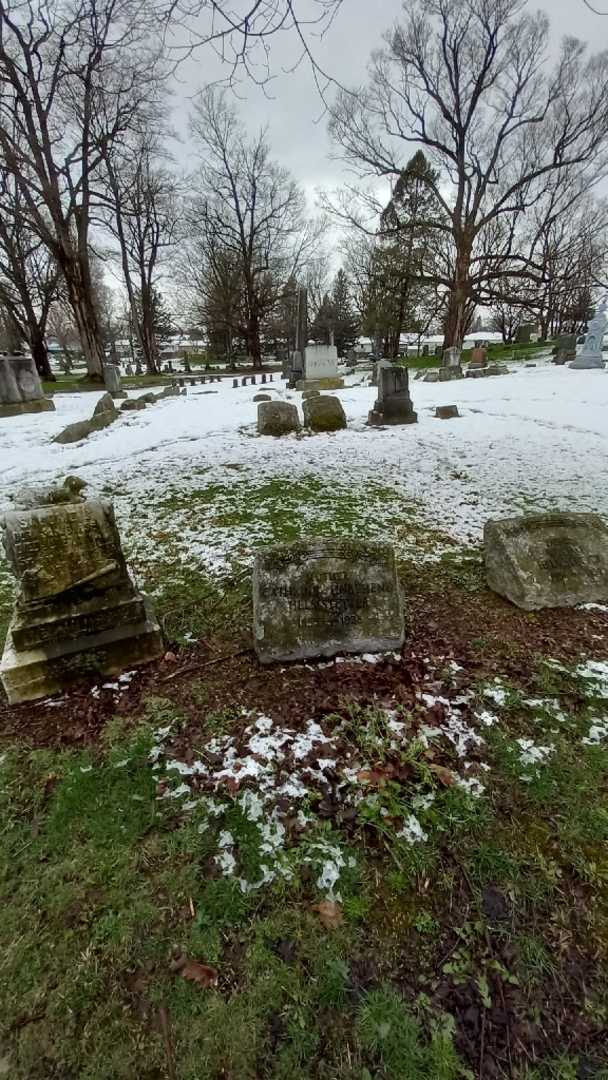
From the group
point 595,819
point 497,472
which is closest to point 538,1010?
point 595,819

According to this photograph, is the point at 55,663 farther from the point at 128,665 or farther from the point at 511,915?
the point at 511,915

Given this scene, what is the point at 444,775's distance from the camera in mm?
2072

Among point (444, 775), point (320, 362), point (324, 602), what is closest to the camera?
point (444, 775)

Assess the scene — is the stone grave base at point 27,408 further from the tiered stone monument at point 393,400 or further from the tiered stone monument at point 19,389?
the tiered stone monument at point 393,400

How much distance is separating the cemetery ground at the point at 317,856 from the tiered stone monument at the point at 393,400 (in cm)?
629

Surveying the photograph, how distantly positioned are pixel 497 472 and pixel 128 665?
17.5 feet

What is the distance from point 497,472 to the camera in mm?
6039

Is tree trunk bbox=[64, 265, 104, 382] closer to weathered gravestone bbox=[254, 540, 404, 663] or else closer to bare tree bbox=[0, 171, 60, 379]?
bare tree bbox=[0, 171, 60, 379]

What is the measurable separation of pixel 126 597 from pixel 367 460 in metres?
4.92

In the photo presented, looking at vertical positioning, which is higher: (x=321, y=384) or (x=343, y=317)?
(x=343, y=317)

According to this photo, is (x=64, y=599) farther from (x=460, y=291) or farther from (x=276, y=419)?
(x=460, y=291)

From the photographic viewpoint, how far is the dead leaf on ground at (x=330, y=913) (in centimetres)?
157

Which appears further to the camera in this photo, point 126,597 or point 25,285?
point 25,285

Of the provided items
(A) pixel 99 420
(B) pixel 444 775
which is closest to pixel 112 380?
(A) pixel 99 420
